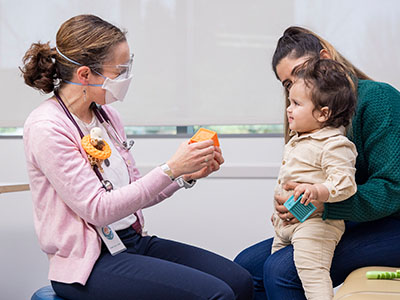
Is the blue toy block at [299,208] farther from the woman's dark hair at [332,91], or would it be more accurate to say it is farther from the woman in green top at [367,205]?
the woman's dark hair at [332,91]

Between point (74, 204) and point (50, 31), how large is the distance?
1.62m

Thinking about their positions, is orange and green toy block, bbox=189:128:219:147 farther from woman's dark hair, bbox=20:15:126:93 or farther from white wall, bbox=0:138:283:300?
white wall, bbox=0:138:283:300

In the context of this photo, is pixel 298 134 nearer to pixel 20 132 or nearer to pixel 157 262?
pixel 157 262

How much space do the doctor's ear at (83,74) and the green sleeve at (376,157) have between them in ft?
2.69

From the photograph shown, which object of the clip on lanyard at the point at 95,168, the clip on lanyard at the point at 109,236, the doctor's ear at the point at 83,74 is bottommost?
the clip on lanyard at the point at 109,236

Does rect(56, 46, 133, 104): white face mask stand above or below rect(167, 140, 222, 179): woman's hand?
above

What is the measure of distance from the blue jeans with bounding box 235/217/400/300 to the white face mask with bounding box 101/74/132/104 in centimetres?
71

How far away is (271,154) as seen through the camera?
8.63ft

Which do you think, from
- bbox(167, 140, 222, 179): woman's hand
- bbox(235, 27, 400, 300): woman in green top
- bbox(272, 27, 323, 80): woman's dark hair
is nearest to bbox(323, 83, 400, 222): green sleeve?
bbox(235, 27, 400, 300): woman in green top

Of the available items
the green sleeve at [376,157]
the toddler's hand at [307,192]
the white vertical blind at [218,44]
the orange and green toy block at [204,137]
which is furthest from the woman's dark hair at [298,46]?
the white vertical blind at [218,44]

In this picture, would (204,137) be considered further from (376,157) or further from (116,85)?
(376,157)

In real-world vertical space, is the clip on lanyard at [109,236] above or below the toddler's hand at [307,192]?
below

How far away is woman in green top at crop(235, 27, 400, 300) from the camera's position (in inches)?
56.5

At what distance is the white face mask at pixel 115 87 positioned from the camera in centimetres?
157
